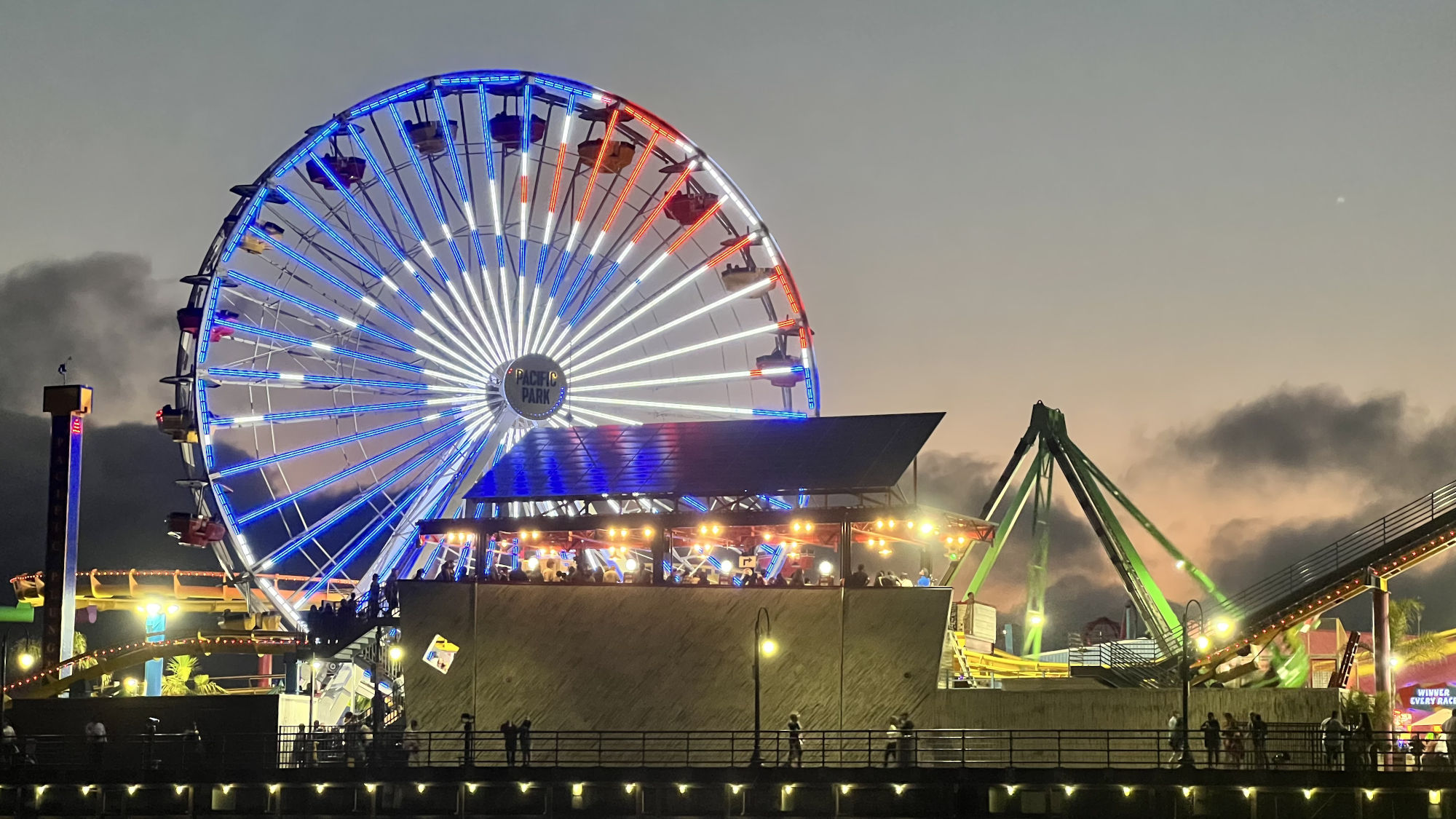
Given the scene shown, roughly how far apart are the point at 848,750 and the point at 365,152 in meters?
25.1

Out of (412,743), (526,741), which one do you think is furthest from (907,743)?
(412,743)

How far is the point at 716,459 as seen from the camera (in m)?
46.0

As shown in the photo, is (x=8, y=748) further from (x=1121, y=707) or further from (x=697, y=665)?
(x=1121, y=707)

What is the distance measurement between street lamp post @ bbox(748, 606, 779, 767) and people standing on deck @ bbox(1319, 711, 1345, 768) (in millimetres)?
11847

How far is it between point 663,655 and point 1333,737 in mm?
15233

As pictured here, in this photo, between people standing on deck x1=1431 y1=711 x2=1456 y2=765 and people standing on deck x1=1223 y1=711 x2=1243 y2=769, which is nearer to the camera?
people standing on deck x1=1431 y1=711 x2=1456 y2=765

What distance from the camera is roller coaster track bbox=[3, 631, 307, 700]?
161 feet

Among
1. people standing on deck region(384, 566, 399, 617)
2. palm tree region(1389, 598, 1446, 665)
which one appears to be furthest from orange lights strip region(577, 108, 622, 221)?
palm tree region(1389, 598, 1446, 665)

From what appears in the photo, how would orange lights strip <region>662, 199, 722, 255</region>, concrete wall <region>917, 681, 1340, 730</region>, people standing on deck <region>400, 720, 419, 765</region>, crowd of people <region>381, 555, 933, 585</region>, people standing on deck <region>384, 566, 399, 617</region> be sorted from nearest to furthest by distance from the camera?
concrete wall <region>917, 681, 1340, 730</region> < people standing on deck <region>400, 720, 419, 765</region> < crowd of people <region>381, 555, 933, 585</region> < people standing on deck <region>384, 566, 399, 617</region> < orange lights strip <region>662, 199, 722, 255</region>

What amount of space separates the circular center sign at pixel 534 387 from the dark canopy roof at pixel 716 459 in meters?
3.88

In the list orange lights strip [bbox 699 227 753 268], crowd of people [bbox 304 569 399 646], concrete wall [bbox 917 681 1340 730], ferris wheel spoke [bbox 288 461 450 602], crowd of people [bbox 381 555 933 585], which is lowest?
concrete wall [bbox 917 681 1340 730]

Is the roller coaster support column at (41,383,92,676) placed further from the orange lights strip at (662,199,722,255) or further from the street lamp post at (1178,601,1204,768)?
the street lamp post at (1178,601,1204,768)

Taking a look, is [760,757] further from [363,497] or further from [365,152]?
[365,152]

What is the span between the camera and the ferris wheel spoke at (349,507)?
50812mm
